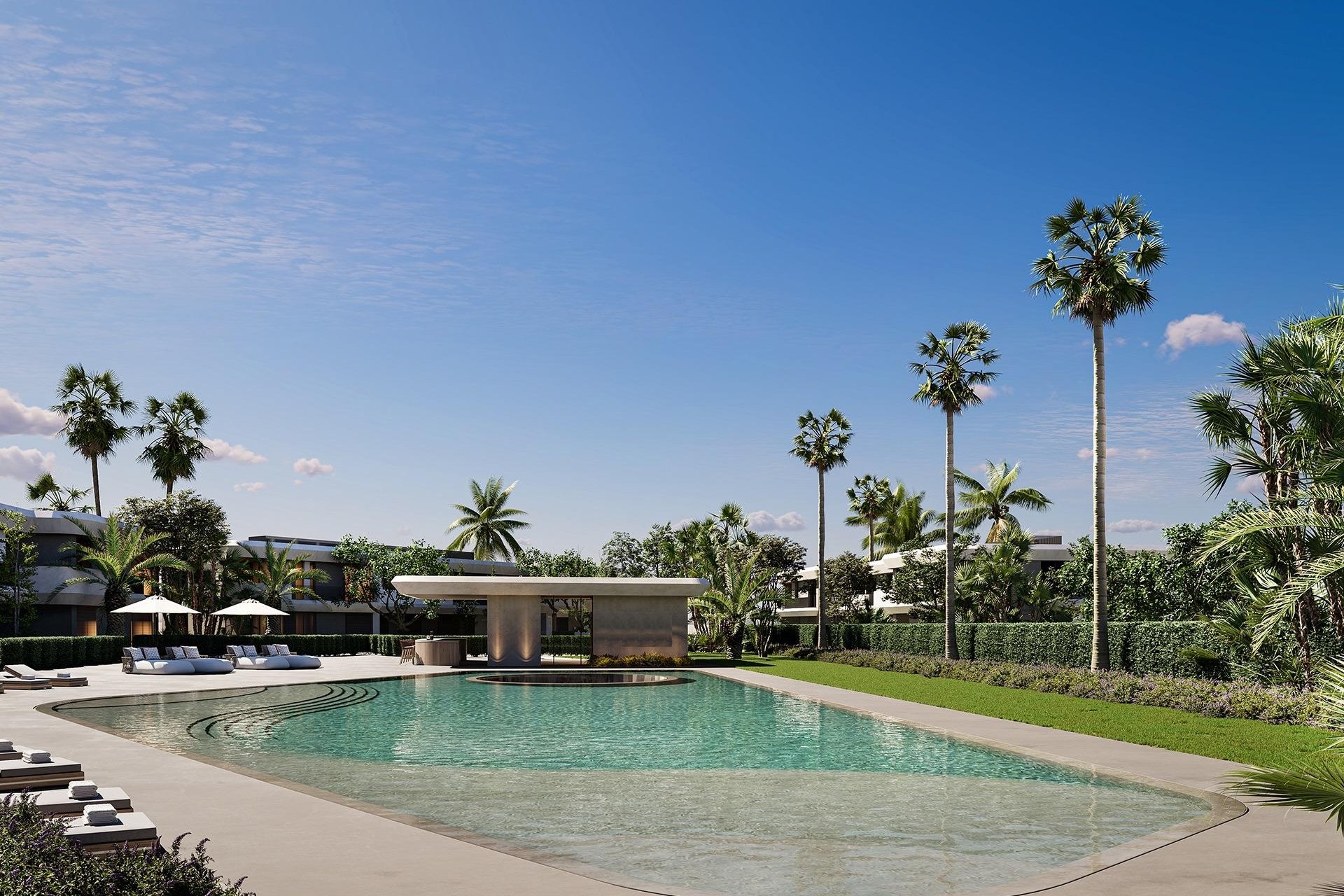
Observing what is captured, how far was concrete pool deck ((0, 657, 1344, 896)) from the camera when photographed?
283 inches

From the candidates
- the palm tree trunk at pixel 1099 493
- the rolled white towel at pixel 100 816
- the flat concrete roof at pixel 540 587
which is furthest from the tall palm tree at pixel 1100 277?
the rolled white towel at pixel 100 816

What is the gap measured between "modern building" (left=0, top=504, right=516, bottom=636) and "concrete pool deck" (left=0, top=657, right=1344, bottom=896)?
34824 mm

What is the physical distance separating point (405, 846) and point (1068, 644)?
2767 centimetres

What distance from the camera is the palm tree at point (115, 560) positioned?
41219mm

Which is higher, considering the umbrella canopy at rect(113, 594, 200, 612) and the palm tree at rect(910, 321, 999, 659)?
the palm tree at rect(910, 321, 999, 659)

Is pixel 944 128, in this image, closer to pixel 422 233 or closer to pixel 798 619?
pixel 422 233

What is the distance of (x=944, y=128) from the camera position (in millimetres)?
26969

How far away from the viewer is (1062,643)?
1278 inches

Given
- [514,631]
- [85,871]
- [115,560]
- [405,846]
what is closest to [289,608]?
[115,560]

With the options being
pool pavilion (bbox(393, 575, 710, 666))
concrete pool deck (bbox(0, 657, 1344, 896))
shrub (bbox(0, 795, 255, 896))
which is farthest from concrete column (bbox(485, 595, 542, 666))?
shrub (bbox(0, 795, 255, 896))

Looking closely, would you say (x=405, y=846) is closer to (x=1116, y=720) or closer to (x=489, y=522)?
(x=1116, y=720)

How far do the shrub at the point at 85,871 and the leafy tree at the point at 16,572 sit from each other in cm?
3983

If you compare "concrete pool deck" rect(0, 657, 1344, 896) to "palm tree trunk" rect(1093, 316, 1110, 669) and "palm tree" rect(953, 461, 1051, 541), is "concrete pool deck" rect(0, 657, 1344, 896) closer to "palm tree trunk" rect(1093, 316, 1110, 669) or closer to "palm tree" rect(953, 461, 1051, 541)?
"palm tree trunk" rect(1093, 316, 1110, 669)

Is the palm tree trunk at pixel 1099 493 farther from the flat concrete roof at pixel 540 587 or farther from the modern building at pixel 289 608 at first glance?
the modern building at pixel 289 608
